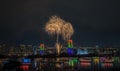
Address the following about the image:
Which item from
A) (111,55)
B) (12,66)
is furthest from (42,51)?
(12,66)

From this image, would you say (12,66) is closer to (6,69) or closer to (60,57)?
(6,69)

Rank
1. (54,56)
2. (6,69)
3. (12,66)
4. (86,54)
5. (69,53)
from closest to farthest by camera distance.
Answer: (6,69)
(12,66)
(54,56)
(69,53)
(86,54)

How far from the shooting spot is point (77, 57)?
14325cm

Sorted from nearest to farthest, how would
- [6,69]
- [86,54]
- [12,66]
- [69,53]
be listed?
[6,69] → [12,66] → [69,53] → [86,54]

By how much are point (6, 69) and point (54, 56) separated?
212ft

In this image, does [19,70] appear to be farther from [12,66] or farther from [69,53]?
[69,53]

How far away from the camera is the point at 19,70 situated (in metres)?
52.7

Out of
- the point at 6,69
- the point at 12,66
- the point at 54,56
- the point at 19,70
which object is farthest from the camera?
the point at 54,56

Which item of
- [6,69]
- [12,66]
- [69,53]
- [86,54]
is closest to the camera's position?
[6,69]

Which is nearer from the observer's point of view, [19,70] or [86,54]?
A: [19,70]

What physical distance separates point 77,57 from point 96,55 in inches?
346

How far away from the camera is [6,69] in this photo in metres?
58.3

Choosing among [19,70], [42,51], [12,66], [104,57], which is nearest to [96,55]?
[104,57]

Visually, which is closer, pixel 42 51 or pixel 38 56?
pixel 38 56
